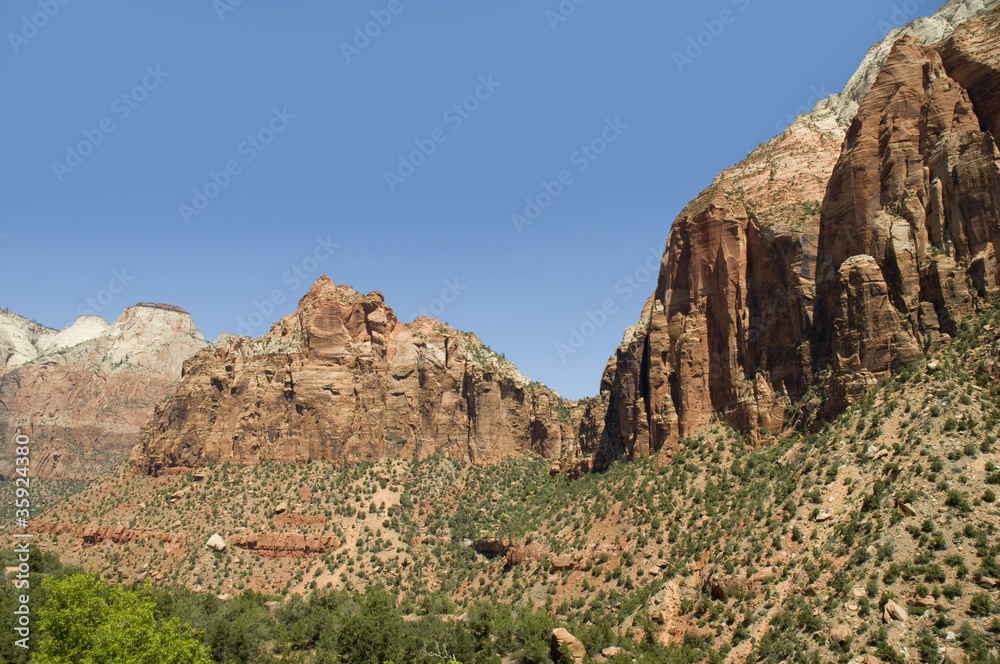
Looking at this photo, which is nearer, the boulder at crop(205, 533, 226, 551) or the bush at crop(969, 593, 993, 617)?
the bush at crop(969, 593, 993, 617)

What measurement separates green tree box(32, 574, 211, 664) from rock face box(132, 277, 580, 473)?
200 ft

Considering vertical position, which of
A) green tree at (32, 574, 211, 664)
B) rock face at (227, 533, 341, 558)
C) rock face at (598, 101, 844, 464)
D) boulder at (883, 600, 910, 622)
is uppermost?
rock face at (598, 101, 844, 464)

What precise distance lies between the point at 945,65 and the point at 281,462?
91.9 metres

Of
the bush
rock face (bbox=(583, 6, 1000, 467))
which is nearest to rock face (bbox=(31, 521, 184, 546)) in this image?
rock face (bbox=(583, 6, 1000, 467))

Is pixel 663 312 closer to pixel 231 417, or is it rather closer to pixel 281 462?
pixel 281 462

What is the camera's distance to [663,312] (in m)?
74.3

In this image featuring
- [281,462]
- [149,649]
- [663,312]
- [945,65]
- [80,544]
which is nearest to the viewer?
[149,649]

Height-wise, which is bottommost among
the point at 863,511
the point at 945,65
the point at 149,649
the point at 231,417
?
the point at 149,649

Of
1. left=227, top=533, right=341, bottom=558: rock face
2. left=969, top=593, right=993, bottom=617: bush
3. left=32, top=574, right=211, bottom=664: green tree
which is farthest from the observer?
left=227, top=533, right=341, bottom=558: rock face

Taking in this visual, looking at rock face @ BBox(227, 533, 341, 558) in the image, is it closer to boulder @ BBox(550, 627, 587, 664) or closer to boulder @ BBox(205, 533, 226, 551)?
boulder @ BBox(205, 533, 226, 551)

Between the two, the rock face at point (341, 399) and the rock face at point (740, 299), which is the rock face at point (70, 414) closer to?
the rock face at point (341, 399)

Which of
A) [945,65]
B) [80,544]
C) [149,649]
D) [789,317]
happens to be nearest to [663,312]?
[789,317]

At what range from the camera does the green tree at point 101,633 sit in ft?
109

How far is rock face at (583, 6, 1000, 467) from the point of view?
51.7 meters
